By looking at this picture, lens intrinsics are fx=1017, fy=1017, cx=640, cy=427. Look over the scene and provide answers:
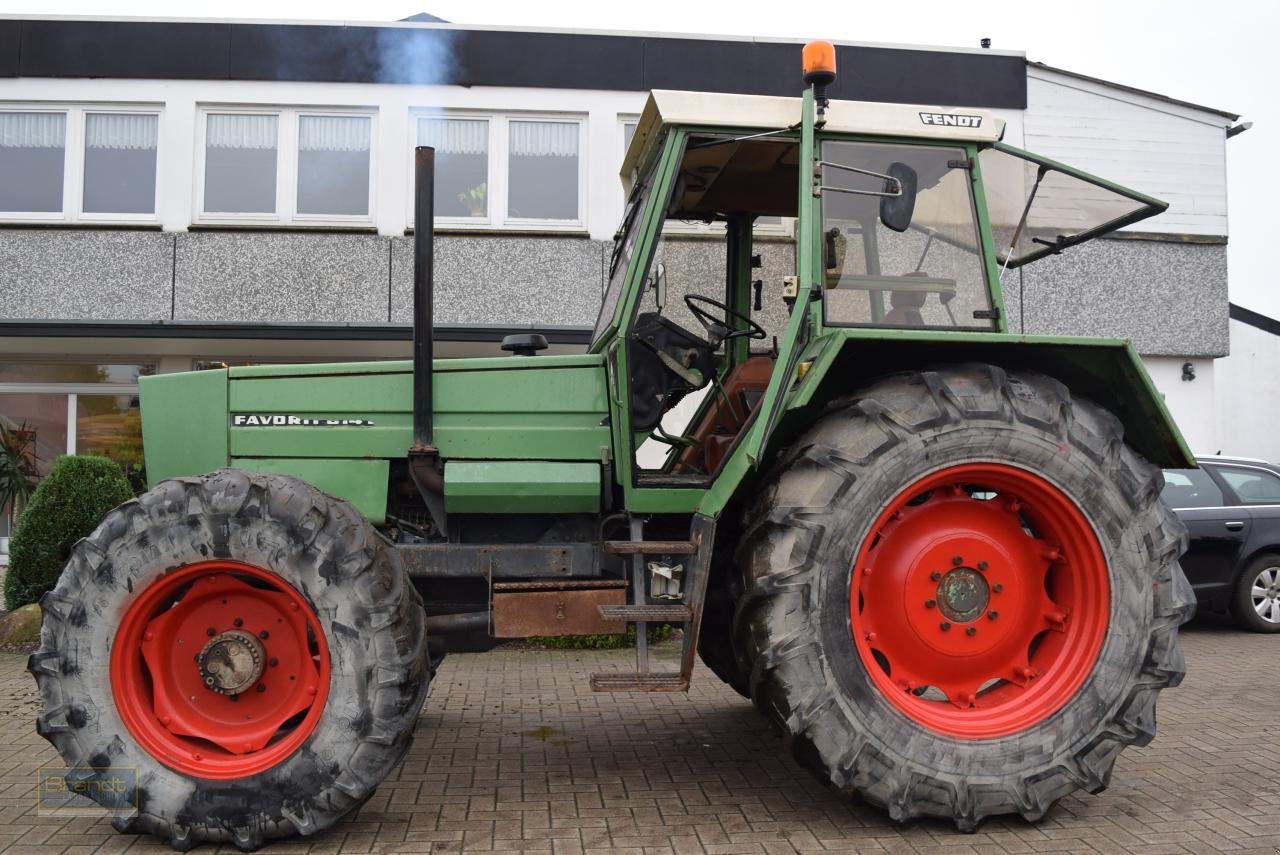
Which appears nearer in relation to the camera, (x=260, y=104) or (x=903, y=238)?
(x=903, y=238)

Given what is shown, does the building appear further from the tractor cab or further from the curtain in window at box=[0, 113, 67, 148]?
the tractor cab

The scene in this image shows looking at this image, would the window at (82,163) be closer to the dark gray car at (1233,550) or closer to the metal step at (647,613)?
the metal step at (647,613)

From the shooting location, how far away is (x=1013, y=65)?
1072cm

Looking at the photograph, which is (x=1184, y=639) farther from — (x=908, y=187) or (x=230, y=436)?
(x=230, y=436)

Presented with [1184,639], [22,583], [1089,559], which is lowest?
[1184,639]

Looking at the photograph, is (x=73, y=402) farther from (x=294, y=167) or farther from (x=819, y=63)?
(x=819, y=63)

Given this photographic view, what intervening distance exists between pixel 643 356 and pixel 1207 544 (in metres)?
6.80

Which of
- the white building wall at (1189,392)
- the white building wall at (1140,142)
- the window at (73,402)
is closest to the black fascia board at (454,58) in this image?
the white building wall at (1140,142)

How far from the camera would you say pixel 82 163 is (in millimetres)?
10141

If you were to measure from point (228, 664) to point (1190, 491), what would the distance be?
8.37 metres

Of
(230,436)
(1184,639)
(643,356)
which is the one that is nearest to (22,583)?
(230,436)

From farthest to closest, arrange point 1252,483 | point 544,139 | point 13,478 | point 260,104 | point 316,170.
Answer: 1. point 544,139
2. point 316,170
3. point 260,104
4. point 13,478
5. point 1252,483

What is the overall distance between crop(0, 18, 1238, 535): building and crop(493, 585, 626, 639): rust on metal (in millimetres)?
6049

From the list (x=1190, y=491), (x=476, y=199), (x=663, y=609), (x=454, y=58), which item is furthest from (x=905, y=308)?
(x=454, y=58)
